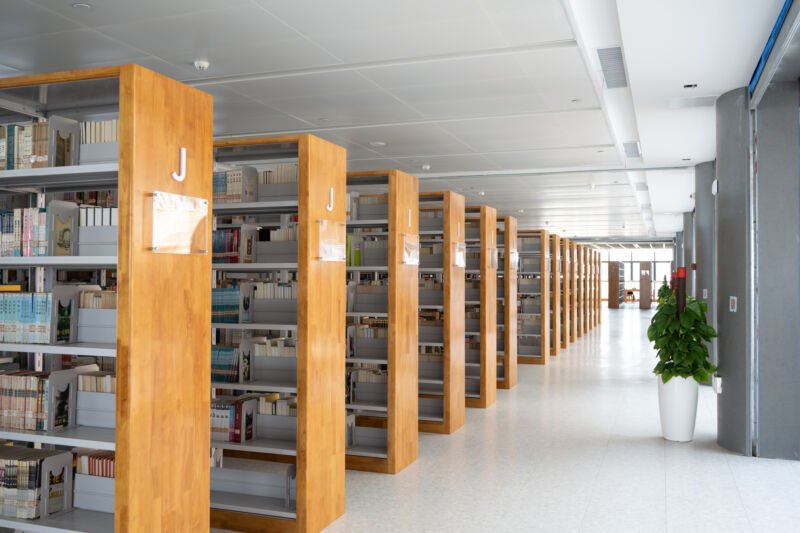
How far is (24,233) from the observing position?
3387mm

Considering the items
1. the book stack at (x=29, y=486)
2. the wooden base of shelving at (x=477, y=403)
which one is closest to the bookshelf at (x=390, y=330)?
the wooden base of shelving at (x=477, y=403)

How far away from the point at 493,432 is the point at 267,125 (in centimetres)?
442

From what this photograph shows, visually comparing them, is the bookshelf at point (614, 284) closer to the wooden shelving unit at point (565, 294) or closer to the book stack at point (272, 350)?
the wooden shelving unit at point (565, 294)

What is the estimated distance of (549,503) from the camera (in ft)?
15.3

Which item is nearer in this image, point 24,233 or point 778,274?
point 24,233

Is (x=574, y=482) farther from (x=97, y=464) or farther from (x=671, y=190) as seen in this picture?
(x=671, y=190)

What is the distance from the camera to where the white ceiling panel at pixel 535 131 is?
7.58m

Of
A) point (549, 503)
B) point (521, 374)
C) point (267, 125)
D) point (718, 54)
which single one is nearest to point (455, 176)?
point (521, 374)

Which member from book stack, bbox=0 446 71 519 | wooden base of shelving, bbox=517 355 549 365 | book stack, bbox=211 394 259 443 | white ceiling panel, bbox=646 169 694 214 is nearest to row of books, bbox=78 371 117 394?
book stack, bbox=0 446 71 519

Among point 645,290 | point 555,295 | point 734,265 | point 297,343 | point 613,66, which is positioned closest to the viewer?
point 297,343

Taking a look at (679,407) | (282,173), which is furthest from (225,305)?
(679,407)

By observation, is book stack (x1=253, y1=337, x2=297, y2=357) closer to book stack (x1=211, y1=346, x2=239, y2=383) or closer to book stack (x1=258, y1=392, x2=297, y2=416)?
book stack (x1=211, y1=346, x2=239, y2=383)

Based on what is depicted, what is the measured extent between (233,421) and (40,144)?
2179 millimetres

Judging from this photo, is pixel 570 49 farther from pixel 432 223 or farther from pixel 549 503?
pixel 549 503
